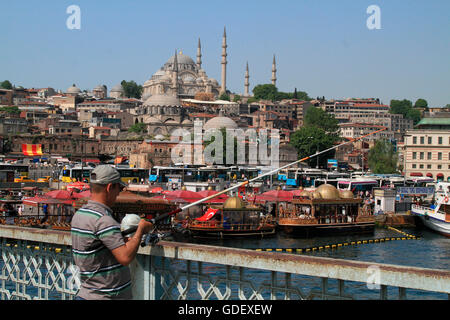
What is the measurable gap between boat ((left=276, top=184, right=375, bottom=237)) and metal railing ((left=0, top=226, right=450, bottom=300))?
17.4 metres

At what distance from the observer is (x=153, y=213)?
18984 millimetres

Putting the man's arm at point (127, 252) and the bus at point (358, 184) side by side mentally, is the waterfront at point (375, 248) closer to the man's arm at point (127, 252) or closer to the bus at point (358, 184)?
the bus at point (358, 184)

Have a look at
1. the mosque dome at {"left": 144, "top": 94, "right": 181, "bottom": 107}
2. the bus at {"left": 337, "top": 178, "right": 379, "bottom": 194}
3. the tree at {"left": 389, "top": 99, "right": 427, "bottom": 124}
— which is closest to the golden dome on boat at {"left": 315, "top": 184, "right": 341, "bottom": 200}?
the bus at {"left": 337, "top": 178, "right": 379, "bottom": 194}

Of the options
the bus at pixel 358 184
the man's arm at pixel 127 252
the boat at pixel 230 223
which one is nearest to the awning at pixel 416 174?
the bus at pixel 358 184

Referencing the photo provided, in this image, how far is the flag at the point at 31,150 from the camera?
2238 inches

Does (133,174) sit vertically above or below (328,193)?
below

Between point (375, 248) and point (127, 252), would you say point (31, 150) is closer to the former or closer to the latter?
point (375, 248)

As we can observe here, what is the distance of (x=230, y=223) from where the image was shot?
21.2 meters

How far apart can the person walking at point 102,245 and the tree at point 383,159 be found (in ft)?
160

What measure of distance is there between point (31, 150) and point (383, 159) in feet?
108

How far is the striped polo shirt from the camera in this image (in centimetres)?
328

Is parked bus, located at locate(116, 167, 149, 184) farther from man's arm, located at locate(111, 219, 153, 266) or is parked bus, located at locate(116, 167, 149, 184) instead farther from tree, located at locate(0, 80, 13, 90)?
tree, located at locate(0, 80, 13, 90)

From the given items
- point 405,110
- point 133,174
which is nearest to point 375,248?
point 133,174

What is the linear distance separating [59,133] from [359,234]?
54981mm
